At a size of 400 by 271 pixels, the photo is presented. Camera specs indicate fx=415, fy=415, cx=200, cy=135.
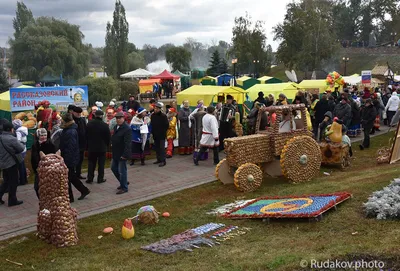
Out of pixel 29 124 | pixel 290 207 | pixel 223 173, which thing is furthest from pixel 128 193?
pixel 29 124

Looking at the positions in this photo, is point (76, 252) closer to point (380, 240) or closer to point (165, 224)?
point (165, 224)

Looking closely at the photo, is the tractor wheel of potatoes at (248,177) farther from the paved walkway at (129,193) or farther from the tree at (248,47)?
the tree at (248,47)

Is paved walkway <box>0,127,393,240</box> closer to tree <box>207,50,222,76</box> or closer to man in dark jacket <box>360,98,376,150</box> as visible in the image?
man in dark jacket <box>360,98,376,150</box>

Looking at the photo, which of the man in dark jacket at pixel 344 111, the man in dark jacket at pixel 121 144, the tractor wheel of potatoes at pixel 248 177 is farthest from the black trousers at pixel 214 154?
the man in dark jacket at pixel 344 111

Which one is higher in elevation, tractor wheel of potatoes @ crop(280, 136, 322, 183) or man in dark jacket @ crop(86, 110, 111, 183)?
man in dark jacket @ crop(86, 110, 111, 183)

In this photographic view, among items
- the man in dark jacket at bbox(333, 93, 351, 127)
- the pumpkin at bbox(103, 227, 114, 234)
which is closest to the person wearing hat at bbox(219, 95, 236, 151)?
the man in dark jacket at bbox(333, 93, 351, 127)

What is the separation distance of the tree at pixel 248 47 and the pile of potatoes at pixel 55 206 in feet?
174

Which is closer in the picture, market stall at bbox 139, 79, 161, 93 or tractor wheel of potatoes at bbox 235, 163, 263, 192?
tractor wheel of potatoes at bbox 235, 163, 263, 192

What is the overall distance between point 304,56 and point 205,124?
46277 millimetres

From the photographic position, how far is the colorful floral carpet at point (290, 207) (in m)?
6.23

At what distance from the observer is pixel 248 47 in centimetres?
5784

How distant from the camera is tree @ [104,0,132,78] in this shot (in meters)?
60.7

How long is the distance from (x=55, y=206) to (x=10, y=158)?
2.48 metres

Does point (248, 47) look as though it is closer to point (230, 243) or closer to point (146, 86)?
point (146, 86)
